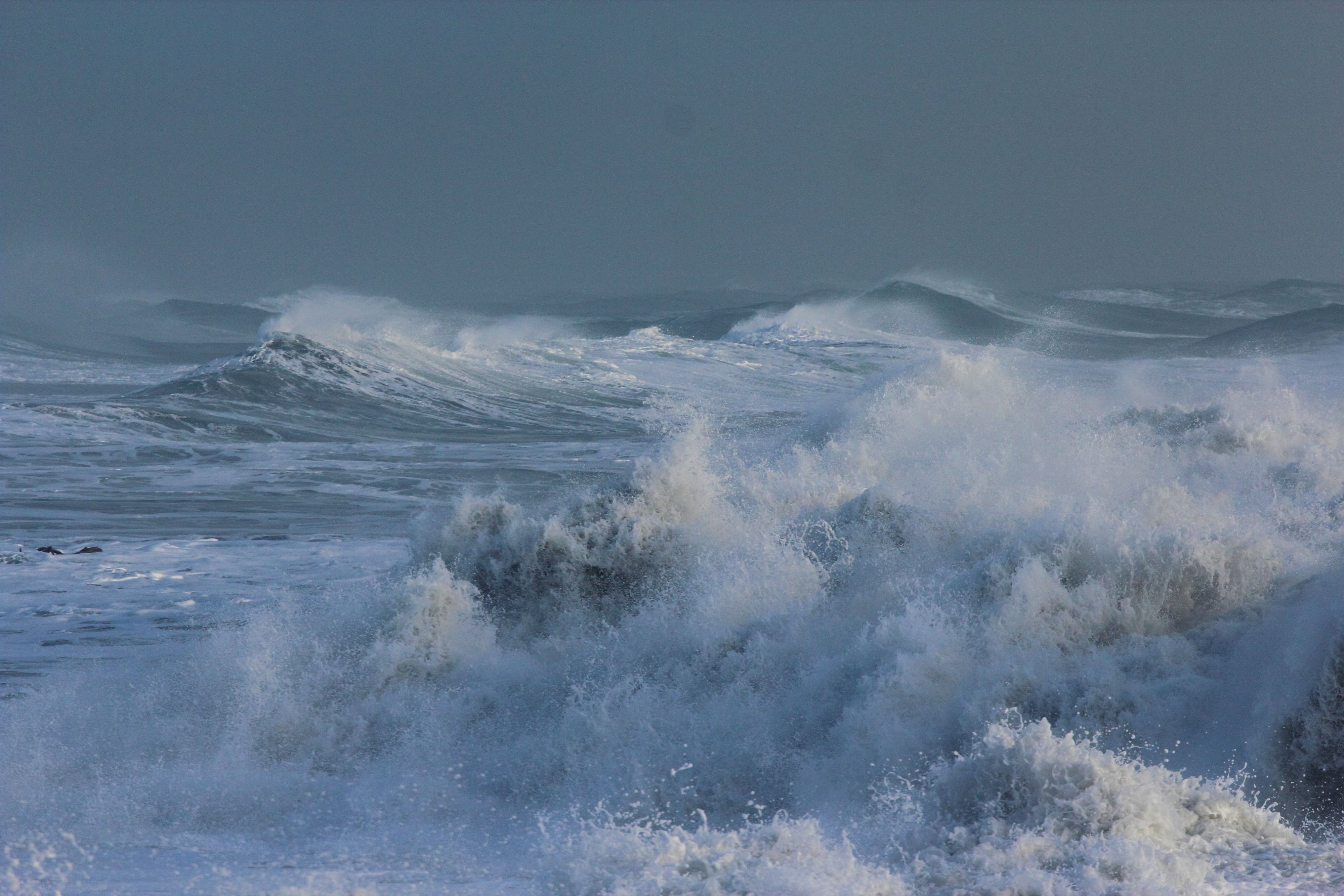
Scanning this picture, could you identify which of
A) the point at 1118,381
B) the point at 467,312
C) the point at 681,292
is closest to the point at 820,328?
the point at 1118,381

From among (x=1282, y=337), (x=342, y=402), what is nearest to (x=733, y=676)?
(x=342, y=402)

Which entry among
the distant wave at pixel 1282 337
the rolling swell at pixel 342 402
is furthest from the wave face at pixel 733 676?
the distant wave at pixel 1282 337

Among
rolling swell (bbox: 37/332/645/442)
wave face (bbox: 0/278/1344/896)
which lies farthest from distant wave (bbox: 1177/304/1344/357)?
wave face (bbox: 0/278/1344/896)

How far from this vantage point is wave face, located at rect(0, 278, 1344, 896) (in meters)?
3.50

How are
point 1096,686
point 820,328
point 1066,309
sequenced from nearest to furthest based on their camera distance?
1. point 1096,686
2. point 820,328
3. point 1066,309

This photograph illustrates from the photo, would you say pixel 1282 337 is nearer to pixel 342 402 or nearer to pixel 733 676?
pixel 342 402

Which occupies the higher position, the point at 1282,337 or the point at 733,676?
the point at 1282,337

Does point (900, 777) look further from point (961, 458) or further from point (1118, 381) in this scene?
point (1118, 381)

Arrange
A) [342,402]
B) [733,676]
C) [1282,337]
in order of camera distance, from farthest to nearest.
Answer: [1282,337] < [342,402] < [733,676]

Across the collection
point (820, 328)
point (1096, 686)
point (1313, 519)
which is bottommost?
point (1096, 686)

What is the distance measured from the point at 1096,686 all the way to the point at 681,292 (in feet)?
223

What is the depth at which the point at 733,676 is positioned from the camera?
4988 mm

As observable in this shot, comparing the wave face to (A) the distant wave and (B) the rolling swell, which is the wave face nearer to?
(B) the rolling swell

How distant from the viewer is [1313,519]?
5703mm
